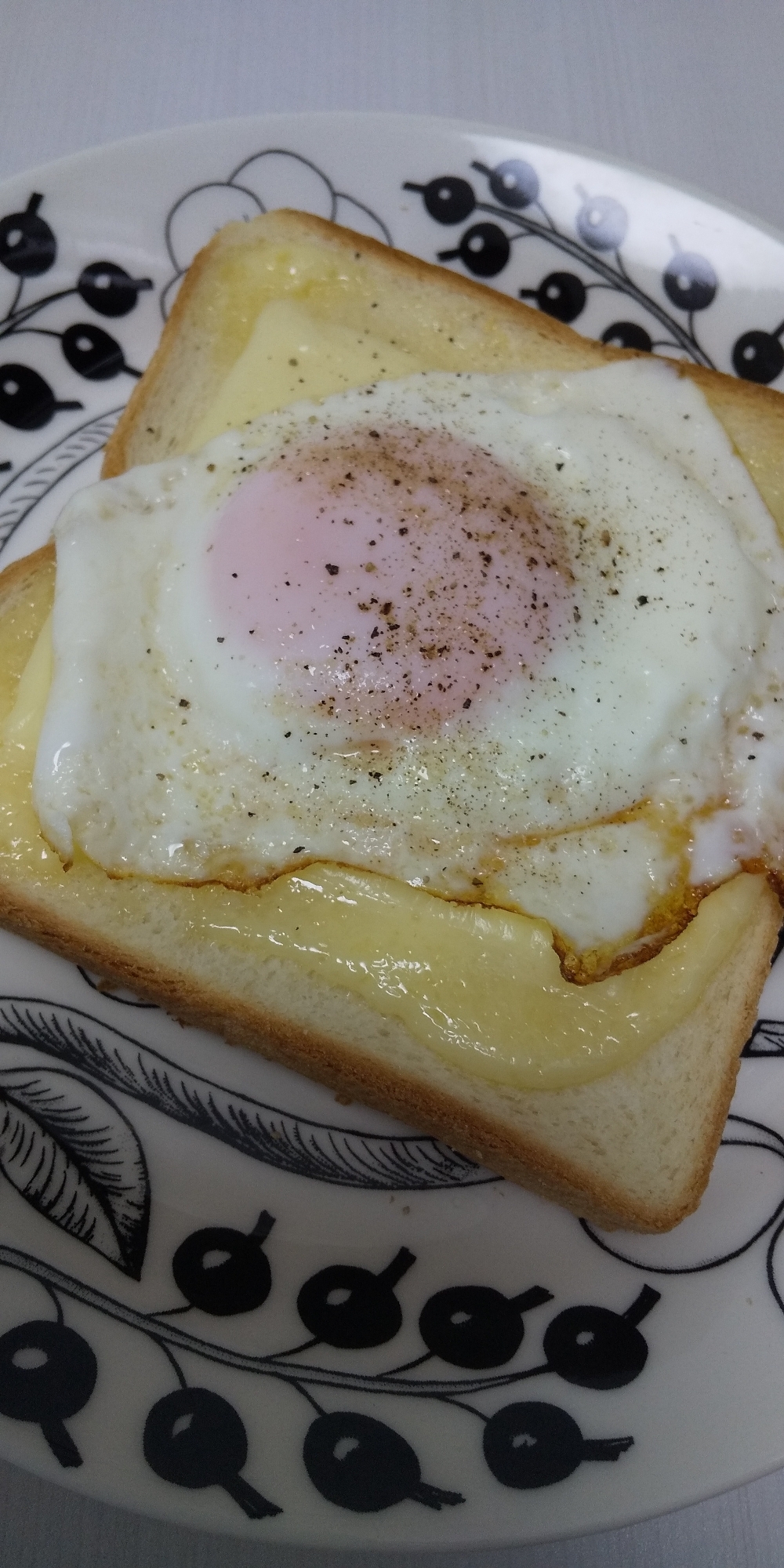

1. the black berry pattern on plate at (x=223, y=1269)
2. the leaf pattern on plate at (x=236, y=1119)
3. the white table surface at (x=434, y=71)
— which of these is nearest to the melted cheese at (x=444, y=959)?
the leaf pattern on plate at (x=236, y=1119)

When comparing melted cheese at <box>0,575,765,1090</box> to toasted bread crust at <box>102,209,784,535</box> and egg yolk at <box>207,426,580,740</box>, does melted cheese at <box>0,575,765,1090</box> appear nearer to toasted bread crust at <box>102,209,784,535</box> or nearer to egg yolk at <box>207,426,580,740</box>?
egg yolk at <box>207,426,580,740</box>

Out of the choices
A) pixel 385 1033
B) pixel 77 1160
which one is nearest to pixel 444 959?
pixel 385 1033

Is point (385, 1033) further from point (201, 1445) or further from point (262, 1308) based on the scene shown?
point (201, 1445)

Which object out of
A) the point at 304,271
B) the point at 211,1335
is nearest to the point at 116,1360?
the point at 211,1335

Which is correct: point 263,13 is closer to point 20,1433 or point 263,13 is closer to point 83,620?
point 83,620

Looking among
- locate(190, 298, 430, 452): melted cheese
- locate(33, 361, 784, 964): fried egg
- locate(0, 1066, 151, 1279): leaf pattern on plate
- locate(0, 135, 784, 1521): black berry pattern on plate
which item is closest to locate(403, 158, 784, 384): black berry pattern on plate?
locate(190, 298, 430, 452): melted cheese

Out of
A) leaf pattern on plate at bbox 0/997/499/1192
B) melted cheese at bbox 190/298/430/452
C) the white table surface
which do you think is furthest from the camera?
the white table surface
